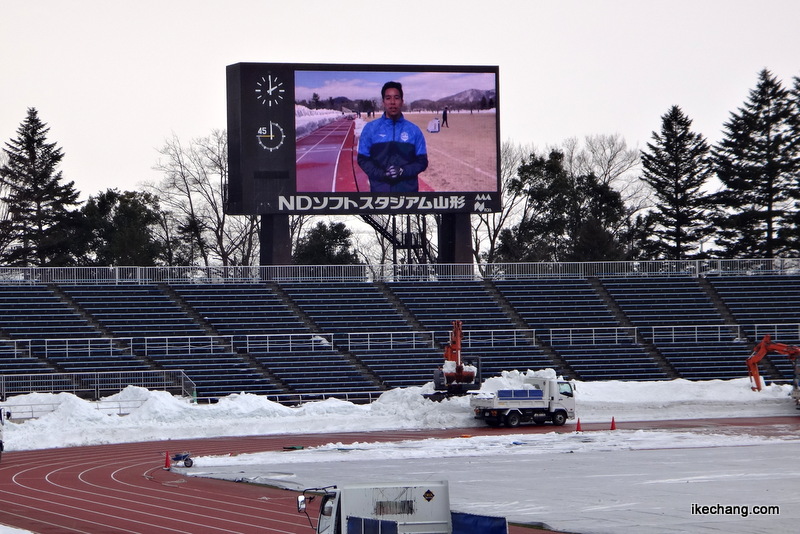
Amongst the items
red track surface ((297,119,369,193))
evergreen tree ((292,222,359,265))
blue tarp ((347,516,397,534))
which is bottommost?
blue tarp ((347,516,397,534))

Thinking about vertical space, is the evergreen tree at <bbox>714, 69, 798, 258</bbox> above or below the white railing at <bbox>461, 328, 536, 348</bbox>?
above

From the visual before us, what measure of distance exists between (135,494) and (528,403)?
70.2 feet

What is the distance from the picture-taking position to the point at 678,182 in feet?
283

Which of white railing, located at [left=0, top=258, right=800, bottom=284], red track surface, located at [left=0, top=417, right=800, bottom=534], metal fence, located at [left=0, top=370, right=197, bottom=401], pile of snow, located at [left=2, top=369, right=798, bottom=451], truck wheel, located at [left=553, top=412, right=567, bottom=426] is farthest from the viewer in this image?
white railing, located at [left=0, top=258, right=800, bottom=284]

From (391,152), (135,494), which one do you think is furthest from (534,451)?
(391,152)

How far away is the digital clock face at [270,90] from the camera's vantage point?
5619 centimetres

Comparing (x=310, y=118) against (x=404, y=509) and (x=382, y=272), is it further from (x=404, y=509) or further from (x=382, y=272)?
(x=404, y=509)

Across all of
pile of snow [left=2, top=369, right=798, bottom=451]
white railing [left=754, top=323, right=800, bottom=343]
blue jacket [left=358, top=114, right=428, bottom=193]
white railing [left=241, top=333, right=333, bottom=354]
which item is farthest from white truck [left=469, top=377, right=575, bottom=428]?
white railing [left=754, top=323, right=800, bottom=343]

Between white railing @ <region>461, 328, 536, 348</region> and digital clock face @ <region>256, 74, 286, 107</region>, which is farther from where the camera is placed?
white railing @ <region>461, 328, 536, 348</region>

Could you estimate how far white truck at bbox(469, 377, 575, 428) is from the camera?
4509cm

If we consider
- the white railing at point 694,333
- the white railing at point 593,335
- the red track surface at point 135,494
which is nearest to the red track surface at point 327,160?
the white railing at point 593,335

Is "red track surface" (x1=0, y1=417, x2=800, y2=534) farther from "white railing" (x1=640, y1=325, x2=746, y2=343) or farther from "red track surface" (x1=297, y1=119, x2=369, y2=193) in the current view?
"white railing" (x1=640, y1=325, x2=746, y2=343)

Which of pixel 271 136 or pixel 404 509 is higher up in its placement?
pixel 271 136

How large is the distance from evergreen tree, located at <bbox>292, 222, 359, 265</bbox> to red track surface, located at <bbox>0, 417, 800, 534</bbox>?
3978 cm
